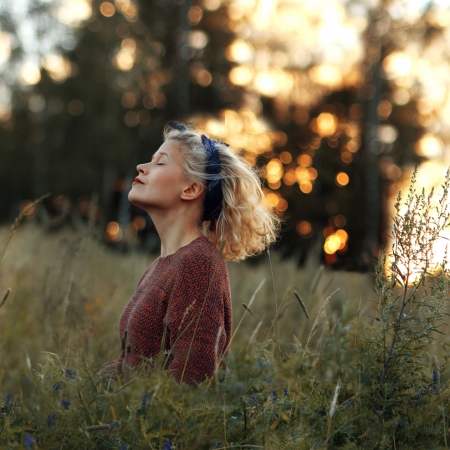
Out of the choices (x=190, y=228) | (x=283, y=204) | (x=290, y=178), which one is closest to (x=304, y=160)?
(x=290, y=178)

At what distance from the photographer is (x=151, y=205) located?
2484 mm

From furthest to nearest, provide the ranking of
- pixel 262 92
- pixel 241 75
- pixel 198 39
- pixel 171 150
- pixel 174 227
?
pixel 262 92
pixel 241 75
pixel 198 39
pixel 171 150
pixel 174 227

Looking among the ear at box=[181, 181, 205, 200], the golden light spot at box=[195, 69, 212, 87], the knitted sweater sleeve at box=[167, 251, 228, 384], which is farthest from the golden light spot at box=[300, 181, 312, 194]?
the knitted sweater sleeve at box=[167, 251, 228, 384]

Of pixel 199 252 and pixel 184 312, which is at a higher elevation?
pixel 199 252

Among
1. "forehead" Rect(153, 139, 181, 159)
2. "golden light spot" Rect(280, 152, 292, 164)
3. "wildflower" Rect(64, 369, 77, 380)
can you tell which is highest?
"golden light spot" Rect(280, 152, 292, 164)

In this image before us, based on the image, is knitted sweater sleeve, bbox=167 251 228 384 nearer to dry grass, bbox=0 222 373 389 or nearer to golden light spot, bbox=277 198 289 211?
dry grass, bbox=0 222 373 389

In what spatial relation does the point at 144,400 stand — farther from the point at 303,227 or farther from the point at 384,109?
the point at 303,227

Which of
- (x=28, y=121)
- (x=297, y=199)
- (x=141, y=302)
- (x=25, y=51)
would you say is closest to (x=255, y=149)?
(x=297, y=199)

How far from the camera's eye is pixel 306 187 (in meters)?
19.3

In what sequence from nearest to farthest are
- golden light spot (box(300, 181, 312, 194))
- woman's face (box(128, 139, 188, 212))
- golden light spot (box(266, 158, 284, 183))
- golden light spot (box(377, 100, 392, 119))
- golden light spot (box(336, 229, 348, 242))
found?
woman's face (box(128, 139, 188, 212)), golden light spot (box(377, 100, 392, 119)), golden light spot (box(336, 229, 348, 242)), golden light spot (box(266, 158, 284, 183)), golden light spot (box(300, 181, 312, 194))

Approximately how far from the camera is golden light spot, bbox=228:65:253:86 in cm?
1661

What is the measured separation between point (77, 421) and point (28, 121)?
2249cm

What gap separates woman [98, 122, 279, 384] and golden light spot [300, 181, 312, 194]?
16.5 m

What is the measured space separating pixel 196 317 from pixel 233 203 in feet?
1.89
